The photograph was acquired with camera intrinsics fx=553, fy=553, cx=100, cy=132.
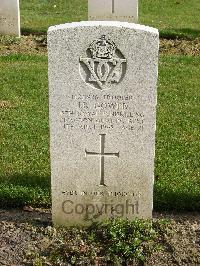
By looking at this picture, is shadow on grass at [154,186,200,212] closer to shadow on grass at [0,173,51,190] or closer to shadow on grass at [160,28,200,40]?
shadow on grass at [0,173,51,190]

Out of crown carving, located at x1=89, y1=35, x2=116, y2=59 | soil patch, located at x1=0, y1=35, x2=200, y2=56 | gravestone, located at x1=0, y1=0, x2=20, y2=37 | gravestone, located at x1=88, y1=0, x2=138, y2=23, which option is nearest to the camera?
crown carving, located at x1=89, y1=35, x2=116, y2=59

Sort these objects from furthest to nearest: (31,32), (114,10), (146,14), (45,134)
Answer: (146,14) < (31,32) < (114,10) < (45,134)

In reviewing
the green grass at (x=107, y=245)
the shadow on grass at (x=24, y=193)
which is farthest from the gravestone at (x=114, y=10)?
the green grass at (x=107, y=245)

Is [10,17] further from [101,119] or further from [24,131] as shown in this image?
[101,119]

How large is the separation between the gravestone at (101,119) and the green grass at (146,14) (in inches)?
335

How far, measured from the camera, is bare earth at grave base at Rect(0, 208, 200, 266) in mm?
4547

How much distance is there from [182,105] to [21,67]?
3292mm

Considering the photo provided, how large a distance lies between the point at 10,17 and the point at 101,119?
27.4 feet

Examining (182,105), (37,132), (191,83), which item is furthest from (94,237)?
(191,83)

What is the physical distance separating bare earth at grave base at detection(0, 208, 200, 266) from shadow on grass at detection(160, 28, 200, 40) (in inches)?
320

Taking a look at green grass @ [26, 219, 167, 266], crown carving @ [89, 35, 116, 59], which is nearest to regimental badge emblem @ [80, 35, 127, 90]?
crown carving @ [89, 35, 116, 59]

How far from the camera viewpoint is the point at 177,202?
18.2ft

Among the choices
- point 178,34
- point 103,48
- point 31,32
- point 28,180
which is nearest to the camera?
point 103,48

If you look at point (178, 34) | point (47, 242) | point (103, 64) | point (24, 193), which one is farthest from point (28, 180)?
point (178, 34)
